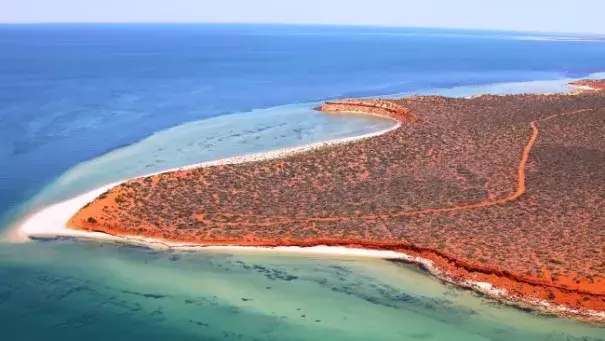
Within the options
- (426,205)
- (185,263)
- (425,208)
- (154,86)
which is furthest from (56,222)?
(154,86)

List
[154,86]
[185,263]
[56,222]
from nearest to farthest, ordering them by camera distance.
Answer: [185,263], [56,222], [154,86]

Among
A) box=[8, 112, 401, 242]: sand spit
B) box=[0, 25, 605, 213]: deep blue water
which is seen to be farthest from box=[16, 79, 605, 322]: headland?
box=[0, 25, 605, 213]: deep blue water

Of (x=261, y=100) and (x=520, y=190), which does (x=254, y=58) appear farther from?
(x=520, y=190)

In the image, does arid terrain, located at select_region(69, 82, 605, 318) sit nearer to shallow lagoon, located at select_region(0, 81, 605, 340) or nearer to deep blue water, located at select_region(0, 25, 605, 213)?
shallow lagoon, located at select_region(0, 81, 605, 340)

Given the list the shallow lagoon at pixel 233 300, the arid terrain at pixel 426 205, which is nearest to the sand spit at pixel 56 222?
the arid terrain at pixel 426 205

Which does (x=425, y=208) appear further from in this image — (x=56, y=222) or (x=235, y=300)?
(x=56, y=222)

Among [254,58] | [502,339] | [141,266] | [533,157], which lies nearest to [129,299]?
[141,266]

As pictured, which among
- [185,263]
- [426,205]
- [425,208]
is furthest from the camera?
[426,205]
